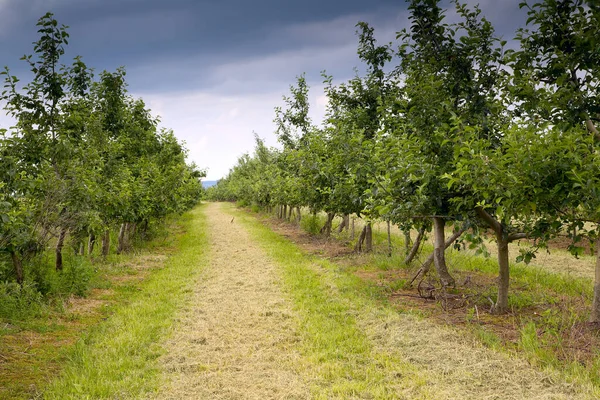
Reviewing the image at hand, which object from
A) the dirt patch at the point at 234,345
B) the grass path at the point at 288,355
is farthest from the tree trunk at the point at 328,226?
the grass path at the point at 288,355

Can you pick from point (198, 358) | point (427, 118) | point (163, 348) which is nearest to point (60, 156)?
point (163, 348)

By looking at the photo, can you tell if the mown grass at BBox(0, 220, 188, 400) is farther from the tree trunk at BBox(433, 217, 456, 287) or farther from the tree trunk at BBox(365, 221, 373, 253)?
the tree trunk at BBox(365, 221, 373, 253)

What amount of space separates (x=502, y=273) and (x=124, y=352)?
651cm

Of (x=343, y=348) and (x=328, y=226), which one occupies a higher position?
(x=328, y=226)

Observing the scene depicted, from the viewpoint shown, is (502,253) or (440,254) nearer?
(502,253)

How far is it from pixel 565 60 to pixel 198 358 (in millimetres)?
7073

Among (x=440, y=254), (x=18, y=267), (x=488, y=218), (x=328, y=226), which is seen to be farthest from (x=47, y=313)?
(x=328, y=226)

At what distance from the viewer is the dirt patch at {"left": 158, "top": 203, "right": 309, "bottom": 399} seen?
17.7 feet

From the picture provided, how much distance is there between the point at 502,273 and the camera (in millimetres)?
7820

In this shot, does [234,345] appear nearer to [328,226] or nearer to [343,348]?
[343,348]

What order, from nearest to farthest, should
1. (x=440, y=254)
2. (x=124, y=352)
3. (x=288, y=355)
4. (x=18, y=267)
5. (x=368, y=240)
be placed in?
(x=288, y=355), (x=124, y=352), (x=18, y=267), (x=440, y=254), (x=368, y=240)

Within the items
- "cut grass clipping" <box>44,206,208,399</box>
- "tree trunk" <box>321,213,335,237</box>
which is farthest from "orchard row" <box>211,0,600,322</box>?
"tree trunk" <box>321,213,335,237</box>

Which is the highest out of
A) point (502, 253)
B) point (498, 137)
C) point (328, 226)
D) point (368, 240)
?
point (498, 137)

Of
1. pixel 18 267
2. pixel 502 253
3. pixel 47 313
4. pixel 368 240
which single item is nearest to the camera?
pixel 502 253
